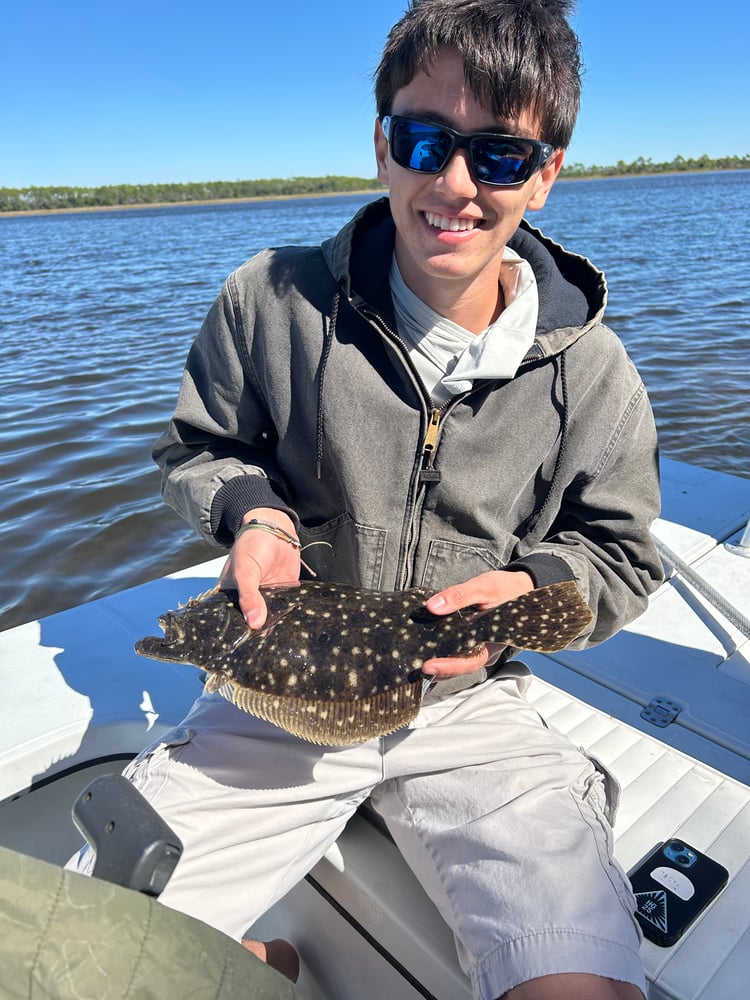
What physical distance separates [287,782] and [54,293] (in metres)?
22.8

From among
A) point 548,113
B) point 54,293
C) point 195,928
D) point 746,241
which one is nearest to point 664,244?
point 746,241

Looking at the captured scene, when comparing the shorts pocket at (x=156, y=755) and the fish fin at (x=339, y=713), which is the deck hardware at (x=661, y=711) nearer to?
the fish fin at (x=339, y=713)

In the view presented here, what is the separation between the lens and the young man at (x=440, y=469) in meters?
2.22

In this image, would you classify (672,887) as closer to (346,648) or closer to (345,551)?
(346,648)

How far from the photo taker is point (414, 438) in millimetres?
2531

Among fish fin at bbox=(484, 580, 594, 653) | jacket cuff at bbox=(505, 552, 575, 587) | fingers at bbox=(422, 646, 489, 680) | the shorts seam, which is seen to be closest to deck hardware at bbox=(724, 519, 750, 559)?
jacket cuff at bbox=(505, 552, 575, 587)

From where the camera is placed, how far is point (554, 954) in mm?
1861

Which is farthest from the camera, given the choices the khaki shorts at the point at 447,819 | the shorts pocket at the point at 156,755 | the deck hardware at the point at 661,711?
the deck hardware at the point at 661,711

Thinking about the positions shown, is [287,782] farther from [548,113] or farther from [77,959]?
[548,113]

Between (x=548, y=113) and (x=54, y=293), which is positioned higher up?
(x=548, y=113)

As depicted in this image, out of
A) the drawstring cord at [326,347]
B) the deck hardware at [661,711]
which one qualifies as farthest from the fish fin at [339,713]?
the deck hardware at [661,711]

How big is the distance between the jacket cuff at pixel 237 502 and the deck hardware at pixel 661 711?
6.24 ft

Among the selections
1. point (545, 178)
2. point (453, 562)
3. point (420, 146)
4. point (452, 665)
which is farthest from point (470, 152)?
point (452, 665)

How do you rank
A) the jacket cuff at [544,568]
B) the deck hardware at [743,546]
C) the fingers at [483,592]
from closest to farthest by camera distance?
the fingers at [483,592] → the jacket cuff at [544,568] → the deck hardware at [743,546]
